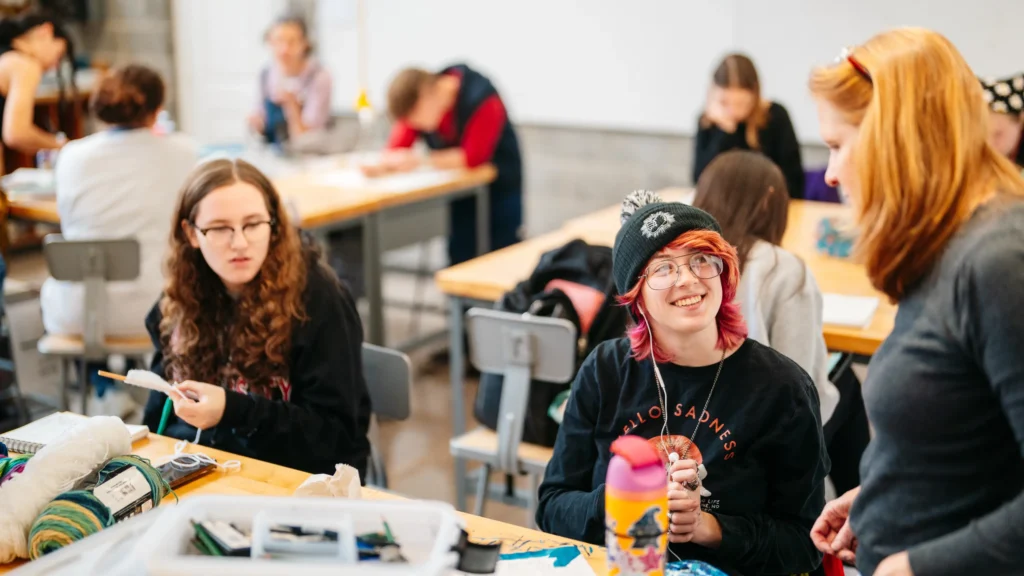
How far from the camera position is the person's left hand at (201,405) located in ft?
6.29

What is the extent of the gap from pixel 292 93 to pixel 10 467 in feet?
14.6

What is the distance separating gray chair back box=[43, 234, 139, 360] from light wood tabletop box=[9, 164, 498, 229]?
718mm

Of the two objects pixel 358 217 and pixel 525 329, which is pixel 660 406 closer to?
pixel 525 329

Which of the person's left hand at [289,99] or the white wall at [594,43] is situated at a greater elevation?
the white wall at [594,43]

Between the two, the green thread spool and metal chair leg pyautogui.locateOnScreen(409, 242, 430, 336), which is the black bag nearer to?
the green thread spool

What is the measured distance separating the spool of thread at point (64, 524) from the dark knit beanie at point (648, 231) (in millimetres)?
865

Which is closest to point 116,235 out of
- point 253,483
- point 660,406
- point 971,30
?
point 253,483

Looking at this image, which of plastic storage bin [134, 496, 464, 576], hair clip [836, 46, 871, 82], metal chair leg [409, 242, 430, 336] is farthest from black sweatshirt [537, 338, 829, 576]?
metal chair leg [409, 242, 430, 336]

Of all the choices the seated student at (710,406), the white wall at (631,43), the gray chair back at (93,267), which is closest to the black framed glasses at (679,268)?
the seated student at (710,406)

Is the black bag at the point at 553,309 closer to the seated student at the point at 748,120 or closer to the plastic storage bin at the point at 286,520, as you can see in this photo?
the plastic storage bin at the point at 286,520

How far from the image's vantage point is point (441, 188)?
4.70 m

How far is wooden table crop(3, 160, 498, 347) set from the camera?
13.5 ft

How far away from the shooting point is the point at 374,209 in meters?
4.40

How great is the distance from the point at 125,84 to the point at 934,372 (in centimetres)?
304
